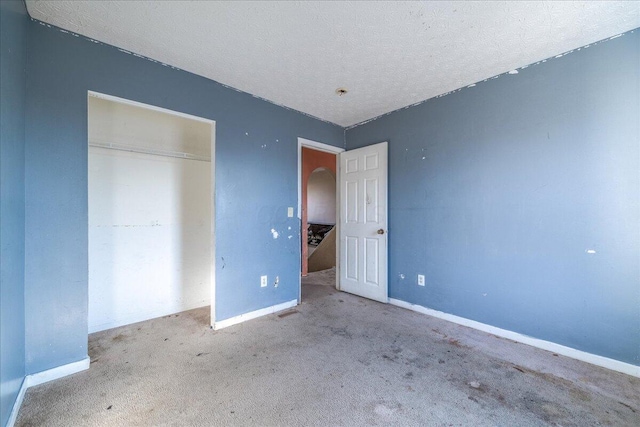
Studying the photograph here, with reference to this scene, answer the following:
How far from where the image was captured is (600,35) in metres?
1.88

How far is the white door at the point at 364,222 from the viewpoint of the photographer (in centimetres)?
329

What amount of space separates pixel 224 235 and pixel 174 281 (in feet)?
3.00

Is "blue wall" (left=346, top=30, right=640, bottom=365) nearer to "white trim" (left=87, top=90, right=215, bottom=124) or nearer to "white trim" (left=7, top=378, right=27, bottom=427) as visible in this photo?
"white trim" (left=87, top=90, right=215, bottom=124)

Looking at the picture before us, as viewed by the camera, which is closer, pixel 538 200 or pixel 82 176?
pixel 82 176

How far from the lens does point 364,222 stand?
3496mm

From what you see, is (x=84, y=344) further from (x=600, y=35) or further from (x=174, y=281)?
(x=600, y=35)

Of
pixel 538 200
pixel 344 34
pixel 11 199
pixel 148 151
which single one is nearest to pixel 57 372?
pixel 11 199

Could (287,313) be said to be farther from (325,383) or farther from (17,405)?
(17,405)

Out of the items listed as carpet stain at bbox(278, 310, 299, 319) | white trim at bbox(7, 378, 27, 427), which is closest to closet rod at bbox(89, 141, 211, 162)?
white trim at bbox(7, 378, 27, 427)

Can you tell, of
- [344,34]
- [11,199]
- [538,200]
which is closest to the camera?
[11,199]

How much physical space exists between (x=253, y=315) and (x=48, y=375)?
1.52 m

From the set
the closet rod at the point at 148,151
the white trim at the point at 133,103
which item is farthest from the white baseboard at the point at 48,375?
the white trim at the point at 133,103

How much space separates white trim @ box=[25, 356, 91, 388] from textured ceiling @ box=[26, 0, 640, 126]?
231 centimetres

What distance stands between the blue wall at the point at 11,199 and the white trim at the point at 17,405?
39mm
